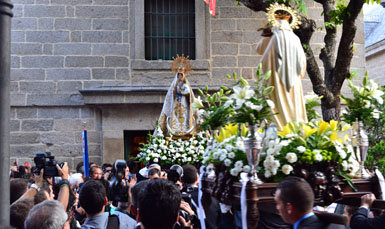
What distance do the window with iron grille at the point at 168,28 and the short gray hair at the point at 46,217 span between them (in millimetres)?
10724

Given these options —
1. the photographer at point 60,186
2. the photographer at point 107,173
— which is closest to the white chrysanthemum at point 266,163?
the photographer at point 60,186

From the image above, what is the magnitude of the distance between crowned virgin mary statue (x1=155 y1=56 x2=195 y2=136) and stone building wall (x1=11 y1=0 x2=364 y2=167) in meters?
2.88

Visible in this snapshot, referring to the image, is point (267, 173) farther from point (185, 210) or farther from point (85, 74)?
point (85, 74)

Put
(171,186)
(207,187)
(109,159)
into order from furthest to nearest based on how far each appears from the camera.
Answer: (109,159)
(207,187)
(171,186)

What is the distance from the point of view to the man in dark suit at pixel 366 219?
447 centimetres

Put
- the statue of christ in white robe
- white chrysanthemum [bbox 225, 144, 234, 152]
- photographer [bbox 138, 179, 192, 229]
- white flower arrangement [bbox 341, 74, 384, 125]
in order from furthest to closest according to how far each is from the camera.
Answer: the statue of christ in white robe < white flower arrangement [bbox 341, 74, 384, 125] < white chrysanthemum [bbox 225, 144, 234, 152] < photographer [bbox 138, 179, 192, 229]

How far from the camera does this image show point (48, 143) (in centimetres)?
1378

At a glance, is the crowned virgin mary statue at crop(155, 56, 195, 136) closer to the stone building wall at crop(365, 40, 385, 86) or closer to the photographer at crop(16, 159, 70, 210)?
the photographer at crop(16, 159, 70, 210)

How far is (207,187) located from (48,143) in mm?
9117

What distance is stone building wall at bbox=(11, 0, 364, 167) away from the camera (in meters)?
13.8

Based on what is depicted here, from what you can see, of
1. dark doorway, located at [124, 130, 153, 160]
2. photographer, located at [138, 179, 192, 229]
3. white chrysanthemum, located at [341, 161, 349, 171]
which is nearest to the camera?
photographer, located at [138, 179, 192, 229]

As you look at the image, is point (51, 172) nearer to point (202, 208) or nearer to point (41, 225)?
point (202, 208)

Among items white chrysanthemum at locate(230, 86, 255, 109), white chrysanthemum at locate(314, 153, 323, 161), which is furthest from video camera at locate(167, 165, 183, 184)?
white chrysanthemum at locate(314, 153, 323, 161)

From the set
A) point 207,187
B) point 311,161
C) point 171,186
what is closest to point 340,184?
point 311,161
